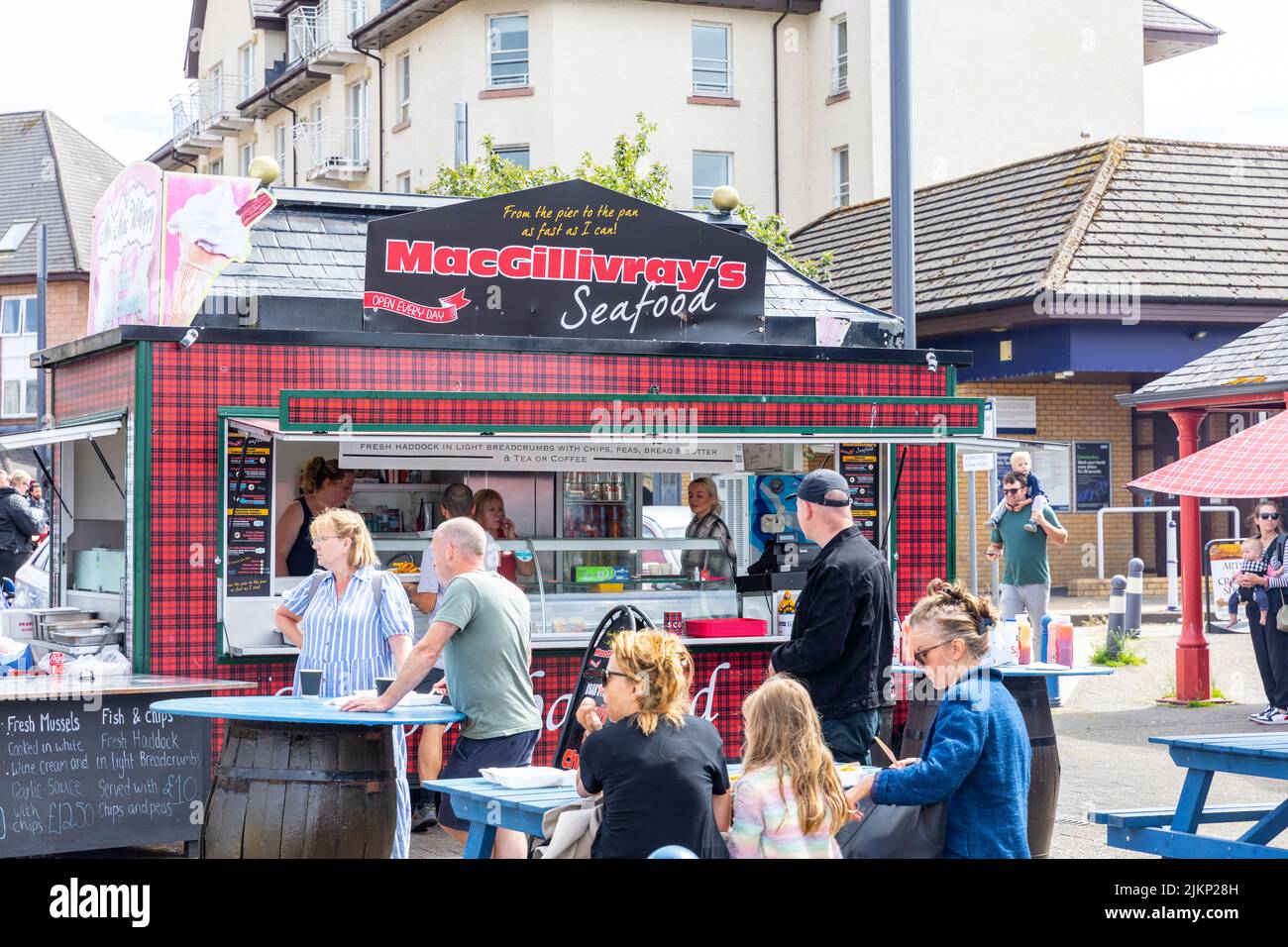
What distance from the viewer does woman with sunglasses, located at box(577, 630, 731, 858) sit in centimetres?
508

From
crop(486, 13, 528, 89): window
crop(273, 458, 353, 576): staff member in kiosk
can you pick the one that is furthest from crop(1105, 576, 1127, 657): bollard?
crop(486, 13, 528, 89): window

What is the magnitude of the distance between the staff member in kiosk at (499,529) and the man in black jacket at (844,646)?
328 cm

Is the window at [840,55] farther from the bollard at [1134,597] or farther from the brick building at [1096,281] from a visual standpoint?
the bollard at [1134,597]

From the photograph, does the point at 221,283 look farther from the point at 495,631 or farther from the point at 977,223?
the point at 977,223

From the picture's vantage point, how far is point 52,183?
41.6 metres

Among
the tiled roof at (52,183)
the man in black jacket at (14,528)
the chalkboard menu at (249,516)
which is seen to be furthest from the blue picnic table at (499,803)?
the tiled roof at (52,183)

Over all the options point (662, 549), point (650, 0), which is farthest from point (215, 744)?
point (650, 0)

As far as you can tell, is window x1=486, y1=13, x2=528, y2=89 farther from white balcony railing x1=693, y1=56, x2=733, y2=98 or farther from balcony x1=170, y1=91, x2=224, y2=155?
balcony x1=170, y1=91, x2=224, y2=155

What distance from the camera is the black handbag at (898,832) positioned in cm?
531

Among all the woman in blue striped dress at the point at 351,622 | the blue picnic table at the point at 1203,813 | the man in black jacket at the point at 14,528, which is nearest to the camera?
Answer: the blue picnic table at the point at 1203,813

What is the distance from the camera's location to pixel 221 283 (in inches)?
385

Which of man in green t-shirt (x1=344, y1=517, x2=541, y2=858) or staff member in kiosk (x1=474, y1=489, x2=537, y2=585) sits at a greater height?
staff member in kiosk (x1=474, y1=489, x2=537, y2=585)

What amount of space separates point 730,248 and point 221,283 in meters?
3.06

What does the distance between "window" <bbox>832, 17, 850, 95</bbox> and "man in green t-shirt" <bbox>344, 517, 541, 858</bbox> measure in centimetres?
2608
